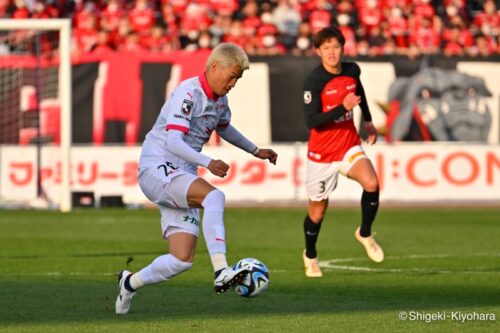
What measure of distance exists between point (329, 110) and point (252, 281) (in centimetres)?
430

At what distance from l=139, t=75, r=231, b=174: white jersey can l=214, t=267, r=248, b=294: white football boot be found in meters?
1.04

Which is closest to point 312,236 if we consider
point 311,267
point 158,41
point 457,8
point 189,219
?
point 311,267

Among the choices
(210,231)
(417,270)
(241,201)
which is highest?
(210,231)

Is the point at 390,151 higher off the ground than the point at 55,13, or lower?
lower

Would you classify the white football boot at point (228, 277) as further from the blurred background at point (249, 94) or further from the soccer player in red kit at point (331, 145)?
the blurred background at point (249, 94)

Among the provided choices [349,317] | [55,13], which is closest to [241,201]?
[55,13]

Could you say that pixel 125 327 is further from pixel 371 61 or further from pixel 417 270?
pixel 371 61

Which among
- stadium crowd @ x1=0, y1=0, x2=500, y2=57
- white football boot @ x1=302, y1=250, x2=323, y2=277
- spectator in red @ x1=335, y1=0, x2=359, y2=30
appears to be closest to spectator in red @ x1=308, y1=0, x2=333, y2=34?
stadium crowd @ x1=0, y1=0, x2=500, y2=57

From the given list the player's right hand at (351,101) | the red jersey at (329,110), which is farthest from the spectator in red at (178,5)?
the player's right hand at (351,101)

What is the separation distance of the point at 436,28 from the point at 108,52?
26.6ft

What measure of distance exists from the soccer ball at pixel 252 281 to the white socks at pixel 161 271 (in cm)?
→ 74

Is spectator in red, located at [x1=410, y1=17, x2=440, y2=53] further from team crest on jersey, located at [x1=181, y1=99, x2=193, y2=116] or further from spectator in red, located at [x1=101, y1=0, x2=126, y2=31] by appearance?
team crest on jersey, located at [x1=181, y1=99, x2=193, y2=116]

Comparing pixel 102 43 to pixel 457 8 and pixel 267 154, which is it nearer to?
pixel 457 8

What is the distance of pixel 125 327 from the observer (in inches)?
335
